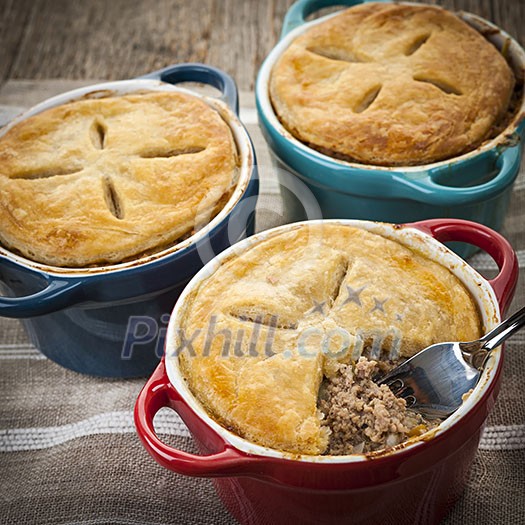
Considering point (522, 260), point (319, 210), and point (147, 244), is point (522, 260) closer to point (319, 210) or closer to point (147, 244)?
point (319, 210)

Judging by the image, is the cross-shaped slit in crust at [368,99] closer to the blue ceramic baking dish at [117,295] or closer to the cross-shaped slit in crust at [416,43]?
the cross-shaped slit in crust at [416,43]

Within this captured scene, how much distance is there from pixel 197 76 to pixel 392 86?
0.65 m

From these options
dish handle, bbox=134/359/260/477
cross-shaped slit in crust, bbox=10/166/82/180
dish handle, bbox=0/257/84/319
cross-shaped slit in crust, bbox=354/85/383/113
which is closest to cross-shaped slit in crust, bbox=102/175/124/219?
cross-shaped slit in crust, bbox=10/166/82/180

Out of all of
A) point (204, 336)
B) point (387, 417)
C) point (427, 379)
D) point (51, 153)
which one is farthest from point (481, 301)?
point (51, 153)

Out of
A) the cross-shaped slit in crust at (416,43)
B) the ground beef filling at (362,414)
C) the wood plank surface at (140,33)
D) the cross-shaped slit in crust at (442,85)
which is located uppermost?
the cross-shaped slit in crust at (416,43)

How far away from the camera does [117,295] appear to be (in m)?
1.94

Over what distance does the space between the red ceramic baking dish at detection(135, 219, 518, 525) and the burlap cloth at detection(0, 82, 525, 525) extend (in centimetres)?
16

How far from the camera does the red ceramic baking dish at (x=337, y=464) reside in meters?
1.43

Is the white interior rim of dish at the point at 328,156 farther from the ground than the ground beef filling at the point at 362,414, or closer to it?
farther from the ground

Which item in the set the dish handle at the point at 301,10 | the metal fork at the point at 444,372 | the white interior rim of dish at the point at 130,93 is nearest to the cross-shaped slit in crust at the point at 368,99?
the white interior rim of dish at the point at 130,93

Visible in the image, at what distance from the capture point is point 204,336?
168 centimetres

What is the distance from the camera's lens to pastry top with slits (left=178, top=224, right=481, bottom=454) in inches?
61.1

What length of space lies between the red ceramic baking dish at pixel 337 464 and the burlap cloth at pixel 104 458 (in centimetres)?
16

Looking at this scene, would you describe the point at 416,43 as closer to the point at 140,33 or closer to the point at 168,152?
the point at 168,152
